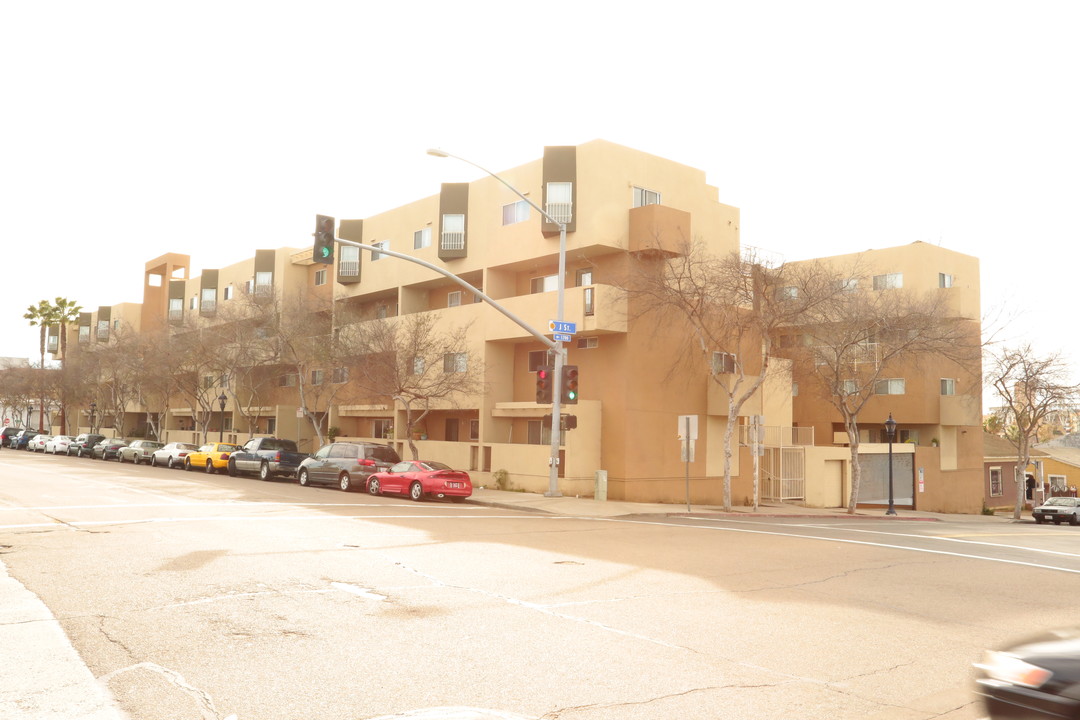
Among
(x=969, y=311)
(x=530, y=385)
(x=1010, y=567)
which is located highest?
(x=969, y=311)

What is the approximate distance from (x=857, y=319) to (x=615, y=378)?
960 cm

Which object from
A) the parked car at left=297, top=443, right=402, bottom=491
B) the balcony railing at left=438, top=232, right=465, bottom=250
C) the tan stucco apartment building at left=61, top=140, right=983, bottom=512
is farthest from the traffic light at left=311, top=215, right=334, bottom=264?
the balcony railing at left=438, top=232, right=465, bottom=250

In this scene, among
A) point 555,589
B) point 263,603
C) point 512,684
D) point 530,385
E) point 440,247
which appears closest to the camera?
point 512,684

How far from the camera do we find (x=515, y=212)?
Result: 3438cm

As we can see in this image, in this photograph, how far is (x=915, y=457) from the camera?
137 ft

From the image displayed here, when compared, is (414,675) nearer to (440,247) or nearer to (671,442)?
(671,442)

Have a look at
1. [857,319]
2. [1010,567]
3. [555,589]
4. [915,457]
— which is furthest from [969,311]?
[555,589]

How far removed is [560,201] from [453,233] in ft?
23.8

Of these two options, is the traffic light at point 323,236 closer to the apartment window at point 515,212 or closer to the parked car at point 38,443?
the apartment window at point 515,212

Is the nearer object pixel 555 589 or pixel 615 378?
pixel 555 589

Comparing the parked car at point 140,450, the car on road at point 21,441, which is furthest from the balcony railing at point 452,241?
the car on road at point 21,441

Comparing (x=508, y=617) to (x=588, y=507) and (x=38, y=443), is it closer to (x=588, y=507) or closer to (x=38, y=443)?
(x=588, y=507)

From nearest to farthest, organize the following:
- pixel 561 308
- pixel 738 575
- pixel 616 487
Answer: pixel 738 575 → pixel 561 308 → pixel 616 487

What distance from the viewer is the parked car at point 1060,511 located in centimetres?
3700
